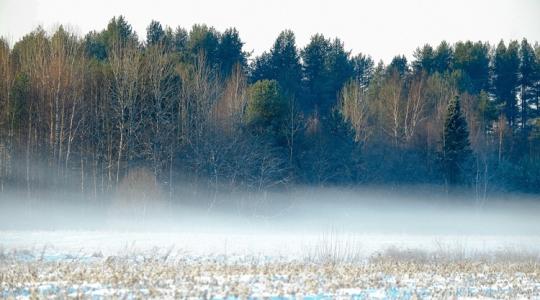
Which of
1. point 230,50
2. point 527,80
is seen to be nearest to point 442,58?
point 527,80

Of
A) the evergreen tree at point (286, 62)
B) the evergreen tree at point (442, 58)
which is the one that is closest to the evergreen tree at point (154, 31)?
the evergreen tree at point (286, 62)

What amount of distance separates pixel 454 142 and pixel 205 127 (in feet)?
80.1

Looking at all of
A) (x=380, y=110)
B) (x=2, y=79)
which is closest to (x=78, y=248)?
(x=2, y=79)

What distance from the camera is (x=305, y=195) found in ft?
163

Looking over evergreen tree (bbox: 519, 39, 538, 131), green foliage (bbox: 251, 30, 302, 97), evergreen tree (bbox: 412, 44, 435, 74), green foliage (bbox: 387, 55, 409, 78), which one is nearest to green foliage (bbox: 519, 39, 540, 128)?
evergreen tree (bbox: 519, 39, 538, 131)

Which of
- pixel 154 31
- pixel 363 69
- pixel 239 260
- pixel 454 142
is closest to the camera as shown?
pixel 239 260

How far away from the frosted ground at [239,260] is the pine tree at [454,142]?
11221 millimetres

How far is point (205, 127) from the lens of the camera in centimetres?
4416

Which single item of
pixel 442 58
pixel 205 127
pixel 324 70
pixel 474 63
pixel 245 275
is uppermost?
pixel 442 58

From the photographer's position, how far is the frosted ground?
1290 centimetres

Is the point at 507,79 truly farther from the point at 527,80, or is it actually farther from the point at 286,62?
the point at 286,62

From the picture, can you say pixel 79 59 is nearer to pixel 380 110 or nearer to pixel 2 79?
pixel 2 79

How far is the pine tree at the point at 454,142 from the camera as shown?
186 feet

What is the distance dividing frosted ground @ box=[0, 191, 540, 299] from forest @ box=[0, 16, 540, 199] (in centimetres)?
278
